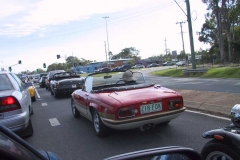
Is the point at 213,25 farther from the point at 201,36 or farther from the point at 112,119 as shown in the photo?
the point at 112,119

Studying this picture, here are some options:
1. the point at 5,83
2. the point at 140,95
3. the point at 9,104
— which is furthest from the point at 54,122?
the point at 140,95

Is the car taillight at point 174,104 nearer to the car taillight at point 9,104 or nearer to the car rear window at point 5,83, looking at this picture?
the car taillight at point 9,104

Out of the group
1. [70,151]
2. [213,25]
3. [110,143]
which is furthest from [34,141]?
[213,25]

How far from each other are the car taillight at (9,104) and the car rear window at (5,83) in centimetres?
74

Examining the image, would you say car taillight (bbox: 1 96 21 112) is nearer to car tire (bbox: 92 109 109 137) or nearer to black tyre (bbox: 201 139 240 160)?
car tire (bbox: 92 109 109 137)

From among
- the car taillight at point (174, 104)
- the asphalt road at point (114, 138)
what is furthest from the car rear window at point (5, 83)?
the car taillight at point (174, 104)

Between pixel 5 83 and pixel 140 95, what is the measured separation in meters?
3.18

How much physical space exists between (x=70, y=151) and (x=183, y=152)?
336 cm

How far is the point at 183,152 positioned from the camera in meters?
1.74

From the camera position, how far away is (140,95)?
16.0 ft

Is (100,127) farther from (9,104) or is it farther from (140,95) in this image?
(9,104)

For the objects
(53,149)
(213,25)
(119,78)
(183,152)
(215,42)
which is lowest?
(53,149)

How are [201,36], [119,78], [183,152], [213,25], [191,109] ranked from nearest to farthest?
1. [183,152]
2. [119,78]
3. [191,109]
4. [213,25]
5. [201,36]

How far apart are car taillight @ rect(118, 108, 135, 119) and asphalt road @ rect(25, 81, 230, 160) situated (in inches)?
24.5
